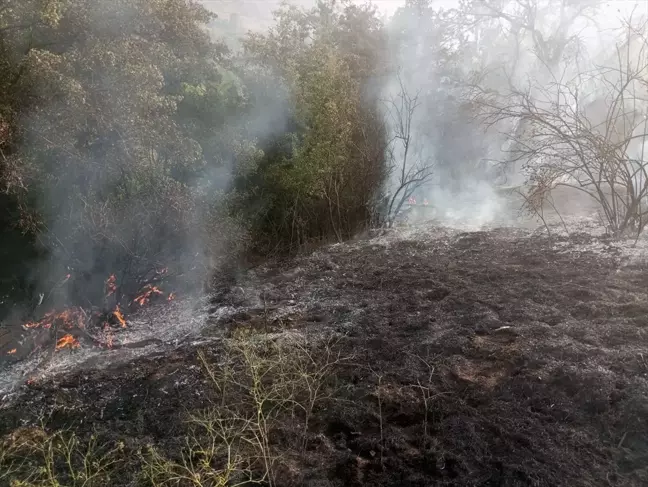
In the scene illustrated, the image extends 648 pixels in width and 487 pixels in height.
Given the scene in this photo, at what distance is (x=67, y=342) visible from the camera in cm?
483

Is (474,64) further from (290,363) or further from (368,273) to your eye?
(290,363)

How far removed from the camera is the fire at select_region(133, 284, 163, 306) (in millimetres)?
6148

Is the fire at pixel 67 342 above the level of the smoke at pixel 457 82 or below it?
below

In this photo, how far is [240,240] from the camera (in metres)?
7.98

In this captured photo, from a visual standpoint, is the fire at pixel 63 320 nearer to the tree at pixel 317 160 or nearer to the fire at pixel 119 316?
the fire at pixel 119 316

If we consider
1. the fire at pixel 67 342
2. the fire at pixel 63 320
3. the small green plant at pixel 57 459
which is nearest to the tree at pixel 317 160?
the fire at pixel 63 320

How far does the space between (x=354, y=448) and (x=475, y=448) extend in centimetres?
73

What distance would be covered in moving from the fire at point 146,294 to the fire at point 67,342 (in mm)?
1207

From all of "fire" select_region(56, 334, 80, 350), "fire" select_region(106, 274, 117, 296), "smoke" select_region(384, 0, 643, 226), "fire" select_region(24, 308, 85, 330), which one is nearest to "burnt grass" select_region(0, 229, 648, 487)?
"fire" select_region(56, 334, 80, 350)

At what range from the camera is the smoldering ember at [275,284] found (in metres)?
2.93

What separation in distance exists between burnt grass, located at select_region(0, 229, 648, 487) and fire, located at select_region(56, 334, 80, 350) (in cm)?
56

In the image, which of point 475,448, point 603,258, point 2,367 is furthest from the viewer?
point 603,258

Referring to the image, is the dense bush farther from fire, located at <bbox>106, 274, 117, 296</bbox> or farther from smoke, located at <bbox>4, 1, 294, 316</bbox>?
fire, located at <bbox>106, 274, 117, 296</bbox>

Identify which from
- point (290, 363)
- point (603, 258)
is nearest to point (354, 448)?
point (290, 363)
